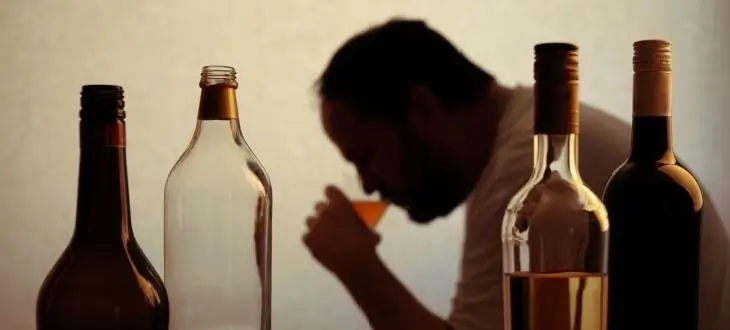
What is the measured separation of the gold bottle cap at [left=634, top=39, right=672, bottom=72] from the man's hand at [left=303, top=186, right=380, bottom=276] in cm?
33

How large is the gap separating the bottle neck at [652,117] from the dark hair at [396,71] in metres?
0.24

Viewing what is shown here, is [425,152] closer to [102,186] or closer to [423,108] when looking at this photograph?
[423,108]

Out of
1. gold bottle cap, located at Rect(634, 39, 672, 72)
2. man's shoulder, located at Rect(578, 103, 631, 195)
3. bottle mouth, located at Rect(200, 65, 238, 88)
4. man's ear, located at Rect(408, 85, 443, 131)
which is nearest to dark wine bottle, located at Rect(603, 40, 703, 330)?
gold bottle cap, located at Rect(634, 39, 672, 72)

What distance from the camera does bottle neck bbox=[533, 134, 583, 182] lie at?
0.78 metres

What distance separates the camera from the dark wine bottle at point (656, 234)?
31.4 inches

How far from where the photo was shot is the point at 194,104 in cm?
96

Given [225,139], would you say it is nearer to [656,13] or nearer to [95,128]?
[95,128]

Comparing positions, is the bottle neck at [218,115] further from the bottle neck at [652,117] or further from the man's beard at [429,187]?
the bottle neck at [652,117]

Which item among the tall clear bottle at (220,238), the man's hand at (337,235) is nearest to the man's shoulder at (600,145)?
the man's hand at (337,235)

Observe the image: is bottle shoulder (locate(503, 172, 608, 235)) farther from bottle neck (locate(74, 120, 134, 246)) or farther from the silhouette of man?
bottle neck (locate(74, 120, 134, 246))

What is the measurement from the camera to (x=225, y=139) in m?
0.89

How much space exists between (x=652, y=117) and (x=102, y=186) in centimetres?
47

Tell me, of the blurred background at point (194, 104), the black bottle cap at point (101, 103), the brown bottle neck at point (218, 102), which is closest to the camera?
the black bottle cap at point (101, 103)

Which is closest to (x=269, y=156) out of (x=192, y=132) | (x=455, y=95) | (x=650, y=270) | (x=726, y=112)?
(x=192, y=132)
